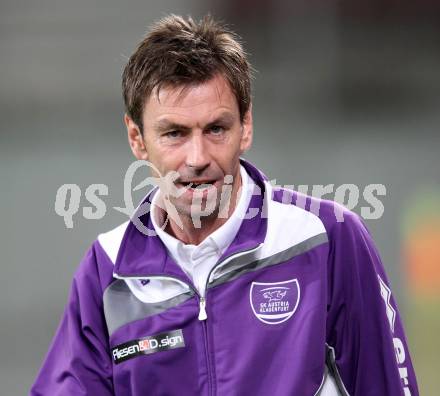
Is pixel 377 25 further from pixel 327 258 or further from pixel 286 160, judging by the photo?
pixel 327 258

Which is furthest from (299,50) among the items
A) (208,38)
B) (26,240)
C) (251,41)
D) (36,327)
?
(208,38)

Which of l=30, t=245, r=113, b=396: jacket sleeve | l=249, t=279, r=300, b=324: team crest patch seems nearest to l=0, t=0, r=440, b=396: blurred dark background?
l=30, t=245, r=113, b=396: jacket sleeve

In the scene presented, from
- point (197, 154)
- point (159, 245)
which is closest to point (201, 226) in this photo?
point (159, 245)

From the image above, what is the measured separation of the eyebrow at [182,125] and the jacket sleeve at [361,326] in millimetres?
291

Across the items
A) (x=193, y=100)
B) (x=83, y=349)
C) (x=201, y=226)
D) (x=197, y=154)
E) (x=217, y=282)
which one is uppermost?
(x=193, y=100)

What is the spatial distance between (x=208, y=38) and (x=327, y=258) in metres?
0.50

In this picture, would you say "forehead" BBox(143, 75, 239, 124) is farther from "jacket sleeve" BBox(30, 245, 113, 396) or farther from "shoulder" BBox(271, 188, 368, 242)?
"jacket sleeve" BBox(30, 245, 113, 396)

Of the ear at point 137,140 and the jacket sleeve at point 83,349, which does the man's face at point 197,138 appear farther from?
the jacket sleeve at point 83,349

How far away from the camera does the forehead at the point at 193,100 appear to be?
191cm

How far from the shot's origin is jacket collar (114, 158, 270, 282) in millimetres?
1960

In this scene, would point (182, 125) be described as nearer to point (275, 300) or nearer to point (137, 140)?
point (137, 140)

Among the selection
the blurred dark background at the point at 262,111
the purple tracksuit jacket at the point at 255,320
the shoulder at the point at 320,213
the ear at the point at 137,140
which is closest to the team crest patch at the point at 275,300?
the purple tracksuit jacket at the point at 255,320

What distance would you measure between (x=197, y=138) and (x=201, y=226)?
0.21 metres

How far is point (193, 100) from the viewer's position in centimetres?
191
